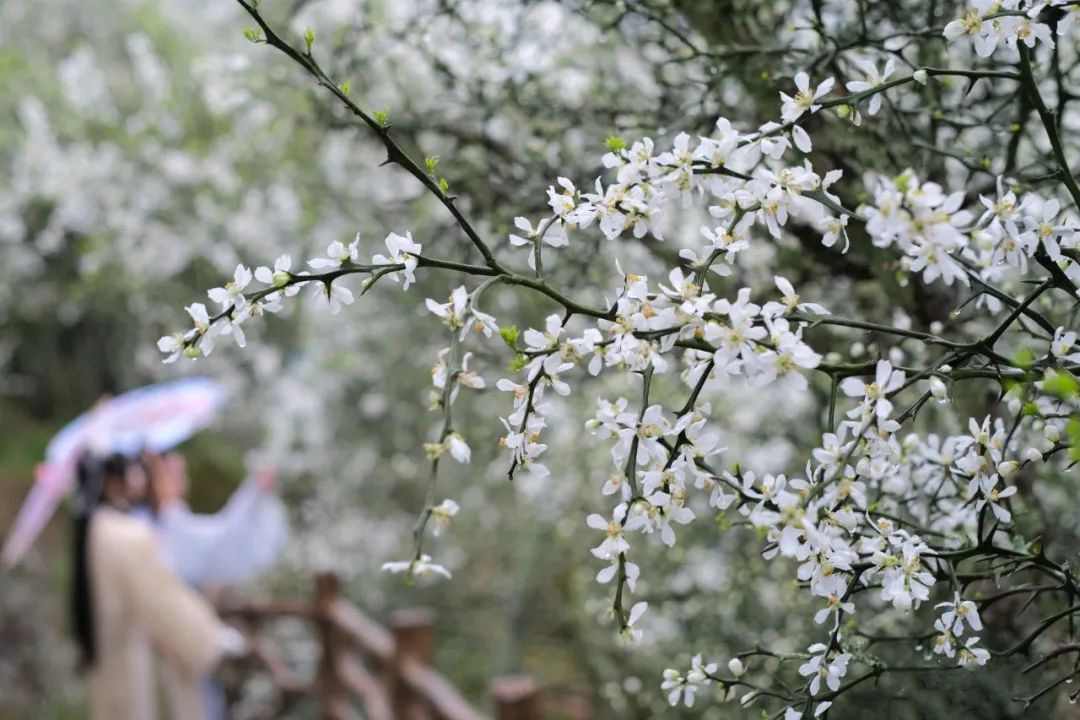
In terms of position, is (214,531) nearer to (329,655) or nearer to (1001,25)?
(329,655)

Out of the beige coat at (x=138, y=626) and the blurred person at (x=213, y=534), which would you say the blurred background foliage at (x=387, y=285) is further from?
the beige coat at (x=138, y=626)

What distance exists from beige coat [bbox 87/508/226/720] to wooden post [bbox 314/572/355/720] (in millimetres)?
601

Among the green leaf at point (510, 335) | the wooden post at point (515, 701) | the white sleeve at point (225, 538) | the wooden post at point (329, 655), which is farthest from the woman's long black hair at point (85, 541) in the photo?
the green leaf at point (510, 335)

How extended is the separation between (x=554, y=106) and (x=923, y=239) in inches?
58.9

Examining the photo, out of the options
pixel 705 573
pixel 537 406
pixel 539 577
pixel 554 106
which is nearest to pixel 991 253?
pixel 537 406

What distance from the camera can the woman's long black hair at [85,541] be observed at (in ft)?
13.5

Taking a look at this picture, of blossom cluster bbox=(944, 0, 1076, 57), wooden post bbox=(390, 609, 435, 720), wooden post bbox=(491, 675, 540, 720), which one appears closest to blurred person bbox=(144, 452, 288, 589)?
wooden post bbox=(390, 609, 435, 720)

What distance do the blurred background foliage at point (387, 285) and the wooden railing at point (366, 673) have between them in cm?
40

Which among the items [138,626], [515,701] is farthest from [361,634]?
[515,701]

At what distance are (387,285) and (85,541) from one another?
1.51 metres

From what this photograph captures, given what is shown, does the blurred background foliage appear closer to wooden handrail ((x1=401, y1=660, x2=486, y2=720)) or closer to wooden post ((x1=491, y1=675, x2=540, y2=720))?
wooden post ((x1=491, y1=675, x2=540, y2=720))

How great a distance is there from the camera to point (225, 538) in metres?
4.60

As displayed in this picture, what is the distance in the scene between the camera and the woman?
13.5 feet

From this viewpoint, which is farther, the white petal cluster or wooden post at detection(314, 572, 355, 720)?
wooden post at detection(314, 572, 355, 720)
